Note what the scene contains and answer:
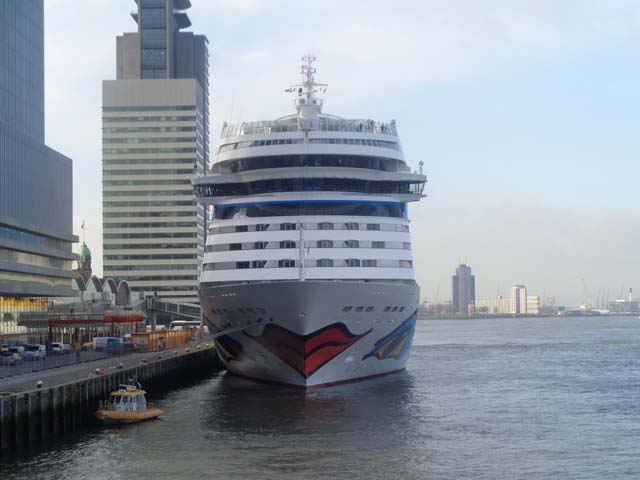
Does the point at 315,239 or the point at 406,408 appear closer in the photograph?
the point at 406,408

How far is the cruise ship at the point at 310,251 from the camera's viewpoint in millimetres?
57312

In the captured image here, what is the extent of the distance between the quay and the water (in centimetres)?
140

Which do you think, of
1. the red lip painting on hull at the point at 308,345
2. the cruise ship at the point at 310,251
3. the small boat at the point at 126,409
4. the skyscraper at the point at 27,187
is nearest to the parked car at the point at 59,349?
the skyscraper at the point at 27,187

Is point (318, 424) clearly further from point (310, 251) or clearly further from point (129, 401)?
point (310, 251)

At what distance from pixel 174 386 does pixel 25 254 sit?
3493 centimetres

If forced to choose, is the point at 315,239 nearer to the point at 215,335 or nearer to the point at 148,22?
the point at 215,335

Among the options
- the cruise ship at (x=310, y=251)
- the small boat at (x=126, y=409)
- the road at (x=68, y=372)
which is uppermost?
the cruise ship at (x=310, y=251)

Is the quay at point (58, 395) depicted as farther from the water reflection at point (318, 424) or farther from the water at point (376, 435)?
the water reflection at point (318, 424)

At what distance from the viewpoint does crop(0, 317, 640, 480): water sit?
39.8 meters

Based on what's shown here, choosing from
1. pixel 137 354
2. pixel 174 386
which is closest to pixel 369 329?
pixel 174 386

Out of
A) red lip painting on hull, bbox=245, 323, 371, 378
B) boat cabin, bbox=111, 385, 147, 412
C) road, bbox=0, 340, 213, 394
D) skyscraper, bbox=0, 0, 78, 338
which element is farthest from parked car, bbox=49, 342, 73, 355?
boat cabin, bbox=111, 385, 147, 412

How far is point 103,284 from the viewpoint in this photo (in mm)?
154125

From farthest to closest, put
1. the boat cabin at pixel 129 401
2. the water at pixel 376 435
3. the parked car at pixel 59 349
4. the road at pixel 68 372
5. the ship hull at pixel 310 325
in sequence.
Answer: the parked car at pixel 59 349 → the ship hull at pixel 310 325 → the boat cabin at pixel 129 401 → the road at pixel 68 372 → the water at pixel 376 435

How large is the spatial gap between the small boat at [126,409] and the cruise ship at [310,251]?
8924mm
